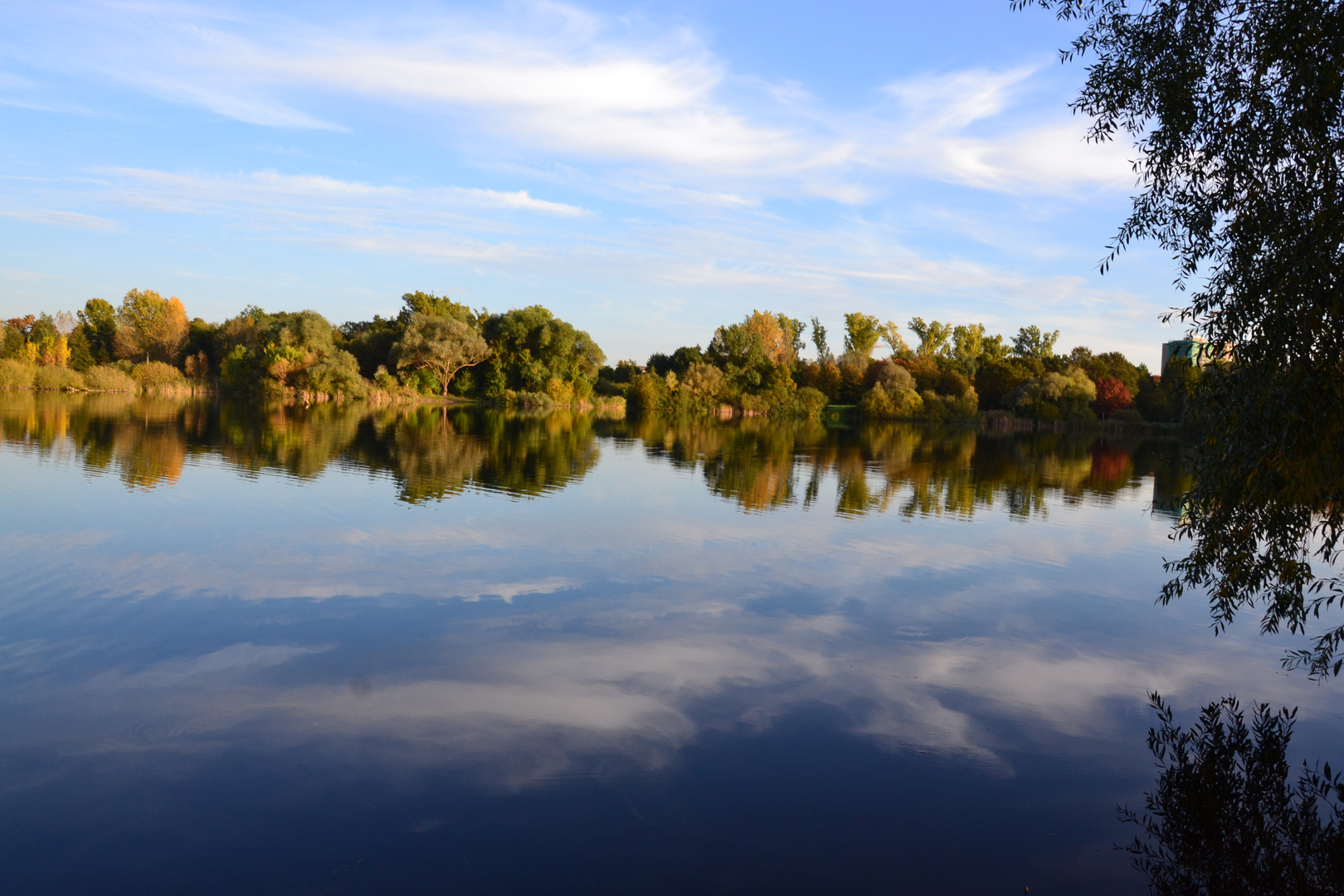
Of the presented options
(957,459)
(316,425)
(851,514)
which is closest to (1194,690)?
(851,514)

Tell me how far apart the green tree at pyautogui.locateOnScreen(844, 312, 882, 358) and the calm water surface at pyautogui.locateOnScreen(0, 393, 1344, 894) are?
97947mm

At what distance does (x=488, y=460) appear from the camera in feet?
87.0

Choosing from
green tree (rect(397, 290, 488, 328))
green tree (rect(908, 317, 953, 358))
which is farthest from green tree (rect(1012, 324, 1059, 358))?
green tree (rect(397, 290, 488, 328))

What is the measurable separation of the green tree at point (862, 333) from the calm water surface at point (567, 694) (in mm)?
97947

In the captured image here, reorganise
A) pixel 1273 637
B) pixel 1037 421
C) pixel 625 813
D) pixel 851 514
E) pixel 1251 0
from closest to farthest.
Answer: pixel 625 813 < pixel 1251 0 < pixel 1273 637 < pixel 851 514 < pixel 1037 421

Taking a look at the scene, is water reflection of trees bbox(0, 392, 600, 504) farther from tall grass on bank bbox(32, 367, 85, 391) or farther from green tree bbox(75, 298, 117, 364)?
green tree bbox(75, 298, 117, 364)

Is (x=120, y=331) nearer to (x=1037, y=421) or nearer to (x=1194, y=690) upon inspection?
(x=1037, y=421)

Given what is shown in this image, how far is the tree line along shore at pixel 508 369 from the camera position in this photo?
6712cm

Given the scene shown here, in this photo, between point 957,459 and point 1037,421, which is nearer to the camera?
point 957,459

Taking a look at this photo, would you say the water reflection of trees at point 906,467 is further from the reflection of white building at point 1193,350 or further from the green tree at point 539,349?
the green tree at point 539,349

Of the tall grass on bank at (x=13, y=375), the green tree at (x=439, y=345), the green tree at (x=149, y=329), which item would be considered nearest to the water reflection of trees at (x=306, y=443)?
the tall grass on bank at (x=13, y=375)

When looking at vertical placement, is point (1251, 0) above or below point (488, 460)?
above

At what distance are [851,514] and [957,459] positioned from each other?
18.7 m

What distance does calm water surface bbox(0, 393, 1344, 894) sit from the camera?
517 centimetres
